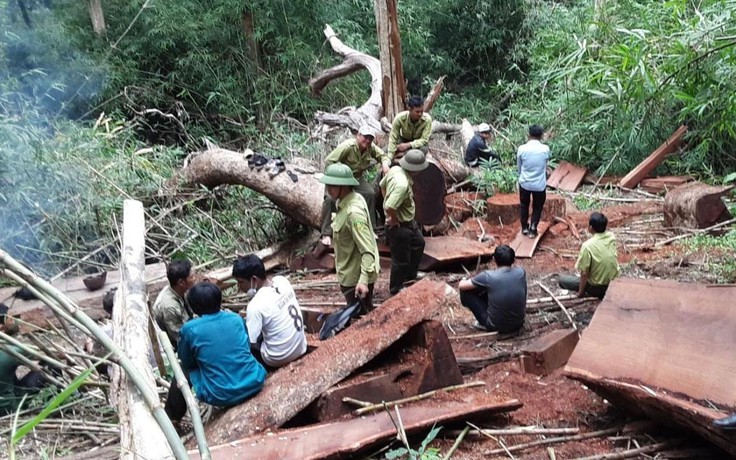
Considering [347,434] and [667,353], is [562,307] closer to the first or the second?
[667,353]

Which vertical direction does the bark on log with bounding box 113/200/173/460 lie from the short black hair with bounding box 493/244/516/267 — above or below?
above

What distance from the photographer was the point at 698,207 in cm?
805

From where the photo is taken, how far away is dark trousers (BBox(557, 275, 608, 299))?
6082 millimetres

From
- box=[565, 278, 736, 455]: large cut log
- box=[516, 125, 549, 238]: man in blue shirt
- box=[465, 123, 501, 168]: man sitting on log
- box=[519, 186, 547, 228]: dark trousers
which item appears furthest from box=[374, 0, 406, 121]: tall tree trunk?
box=[565, 278, 736, 455]: large cut log

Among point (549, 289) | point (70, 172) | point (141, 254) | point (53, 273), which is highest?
point (141, 254)

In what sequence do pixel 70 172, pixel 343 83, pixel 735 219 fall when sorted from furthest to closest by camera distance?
pixel 343 83 → pixel 70 172 → pixel 735 219

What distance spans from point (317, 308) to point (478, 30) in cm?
1310

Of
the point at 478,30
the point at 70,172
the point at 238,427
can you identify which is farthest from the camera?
the point at 478,30

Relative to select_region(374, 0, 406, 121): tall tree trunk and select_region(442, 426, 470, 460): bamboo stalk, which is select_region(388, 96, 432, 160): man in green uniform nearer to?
select_region(374, 0, 406, 121): tall tree trunk

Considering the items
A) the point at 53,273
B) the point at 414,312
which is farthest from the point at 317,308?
the point at 53,273

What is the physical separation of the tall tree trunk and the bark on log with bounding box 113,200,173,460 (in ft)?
17.8

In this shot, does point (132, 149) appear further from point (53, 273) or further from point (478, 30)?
point (478, 30)

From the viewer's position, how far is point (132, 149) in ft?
35.8

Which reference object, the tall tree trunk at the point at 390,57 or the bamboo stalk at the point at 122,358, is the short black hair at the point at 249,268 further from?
the tall tree trunk at the point at 390,57
